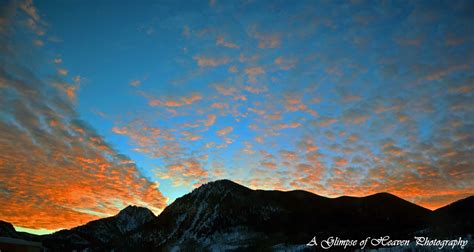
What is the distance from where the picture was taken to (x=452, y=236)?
19950cm

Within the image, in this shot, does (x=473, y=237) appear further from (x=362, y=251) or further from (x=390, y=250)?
(x=362, y=251)

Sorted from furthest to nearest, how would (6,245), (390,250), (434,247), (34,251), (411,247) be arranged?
(390,250), (411,247), (434,247), (34,251), (6,245)

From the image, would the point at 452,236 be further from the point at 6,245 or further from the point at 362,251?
the point at 6,245

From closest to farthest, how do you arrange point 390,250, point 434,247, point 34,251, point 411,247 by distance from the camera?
point 34,251 → point 434,247 → point 411,247 → point 390,250

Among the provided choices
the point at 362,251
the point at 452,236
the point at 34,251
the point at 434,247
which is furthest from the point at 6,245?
the point at 452,236

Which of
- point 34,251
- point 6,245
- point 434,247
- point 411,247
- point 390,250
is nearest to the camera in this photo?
point 6,245

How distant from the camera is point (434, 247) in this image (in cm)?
16112

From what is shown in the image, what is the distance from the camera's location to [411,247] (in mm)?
175250

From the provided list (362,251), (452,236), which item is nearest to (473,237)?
(452,236)

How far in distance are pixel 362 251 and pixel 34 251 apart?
619 ft

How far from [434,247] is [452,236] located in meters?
51.5

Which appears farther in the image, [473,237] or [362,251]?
[362,251]

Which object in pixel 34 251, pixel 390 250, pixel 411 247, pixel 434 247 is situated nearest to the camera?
pixel 34 251

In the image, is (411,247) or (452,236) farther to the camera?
(452,236)
